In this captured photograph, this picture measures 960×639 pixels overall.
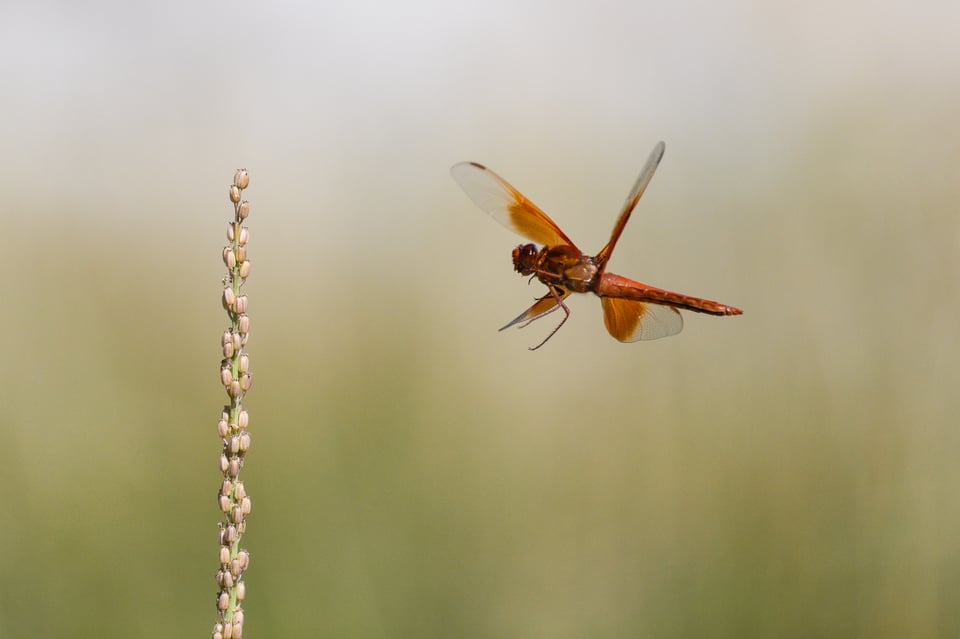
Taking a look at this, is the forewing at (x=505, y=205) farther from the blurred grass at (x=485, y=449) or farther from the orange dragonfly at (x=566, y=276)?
the blurred grass at (x=485, y=449)

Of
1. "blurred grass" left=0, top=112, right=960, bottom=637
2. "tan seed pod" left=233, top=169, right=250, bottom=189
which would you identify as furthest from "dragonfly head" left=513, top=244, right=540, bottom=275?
"blurred grass" left=0, top=112, right=960, bottom=637

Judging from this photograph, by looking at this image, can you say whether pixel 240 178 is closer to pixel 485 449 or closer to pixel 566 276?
pixel 566 276

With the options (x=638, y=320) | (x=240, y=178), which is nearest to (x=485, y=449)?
→ (x=638, y=320)

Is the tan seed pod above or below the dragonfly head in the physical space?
above

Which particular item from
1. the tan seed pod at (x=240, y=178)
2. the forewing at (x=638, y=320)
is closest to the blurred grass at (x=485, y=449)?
the forewing at (x=638, y=320)

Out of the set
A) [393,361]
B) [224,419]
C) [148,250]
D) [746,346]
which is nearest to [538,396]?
[393,361]

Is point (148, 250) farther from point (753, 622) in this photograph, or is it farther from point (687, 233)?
point (753, 622)

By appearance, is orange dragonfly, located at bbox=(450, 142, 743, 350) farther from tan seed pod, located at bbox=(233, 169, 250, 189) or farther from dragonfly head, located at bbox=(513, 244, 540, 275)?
tan seed pod, located at bbox=(233, 169, 250, 189)
